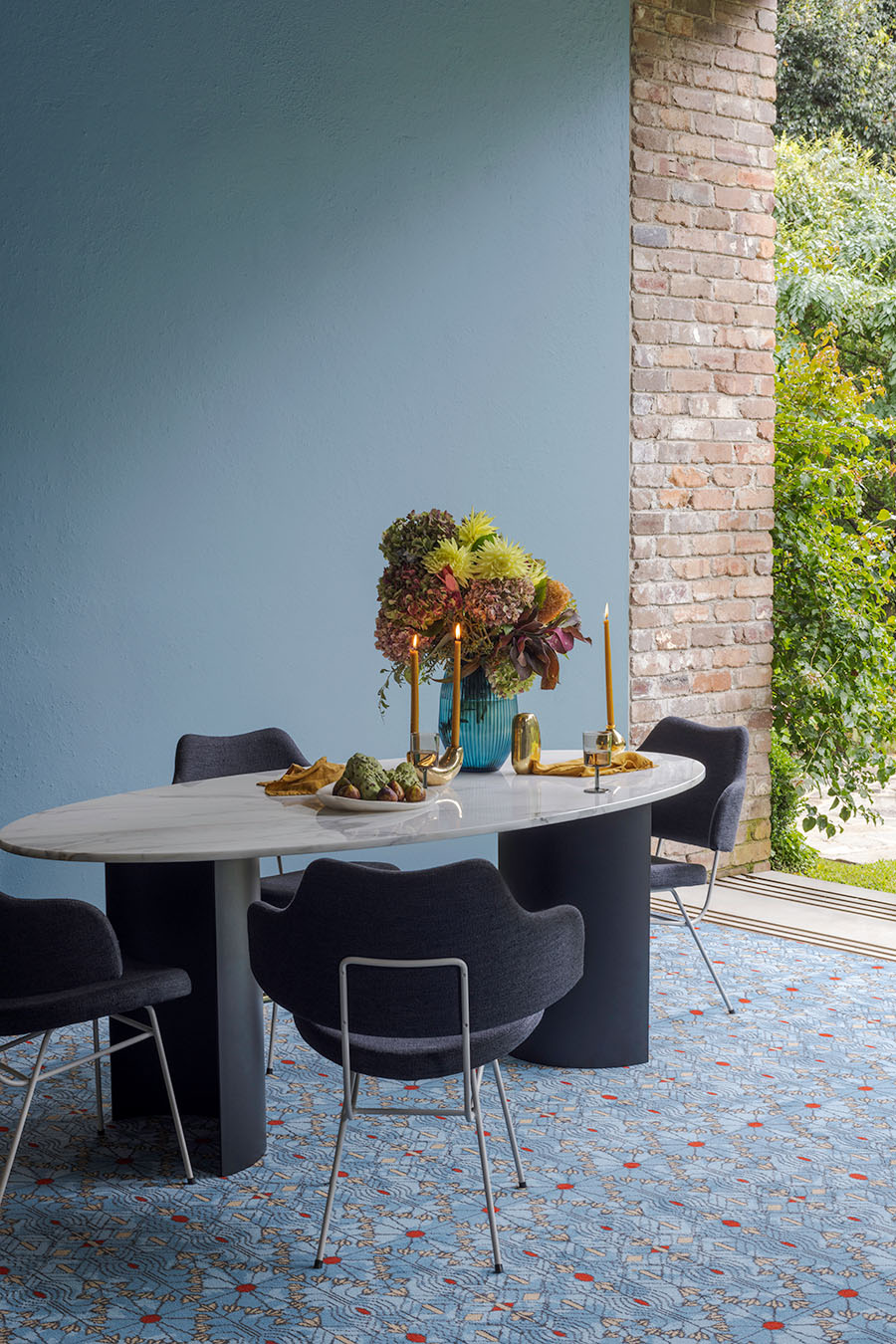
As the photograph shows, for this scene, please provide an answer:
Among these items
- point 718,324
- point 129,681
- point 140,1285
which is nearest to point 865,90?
point 718,324

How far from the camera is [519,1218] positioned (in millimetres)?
2754

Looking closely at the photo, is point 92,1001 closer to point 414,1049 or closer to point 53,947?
A: point 53,947

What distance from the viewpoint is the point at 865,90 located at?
12383 mm

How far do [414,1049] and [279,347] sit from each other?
8.73 ft

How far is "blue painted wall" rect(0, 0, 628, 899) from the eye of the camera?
4.03m

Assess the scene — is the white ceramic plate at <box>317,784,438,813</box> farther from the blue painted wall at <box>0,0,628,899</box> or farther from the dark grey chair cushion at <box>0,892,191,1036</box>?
the blue painted wall at <box>0,0,628,899</box>

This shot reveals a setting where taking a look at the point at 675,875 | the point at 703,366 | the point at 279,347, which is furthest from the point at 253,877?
the point at 703,366

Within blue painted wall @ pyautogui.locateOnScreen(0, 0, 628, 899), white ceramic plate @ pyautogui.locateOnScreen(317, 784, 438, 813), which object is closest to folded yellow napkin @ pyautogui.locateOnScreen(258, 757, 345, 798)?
white ceramic plate @ pyautogui.locateOnScreen(317, 784, 438, 813)

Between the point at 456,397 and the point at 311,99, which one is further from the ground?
the point at 311,99

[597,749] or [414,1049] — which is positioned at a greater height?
[597,749]

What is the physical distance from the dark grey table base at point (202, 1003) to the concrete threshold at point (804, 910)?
2429 millimetres

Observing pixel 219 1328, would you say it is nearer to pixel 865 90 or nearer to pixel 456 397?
pixel 456 397

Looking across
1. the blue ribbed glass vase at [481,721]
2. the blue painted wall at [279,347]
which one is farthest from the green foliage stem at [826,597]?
the blue ribbed glass vase at [481,721]

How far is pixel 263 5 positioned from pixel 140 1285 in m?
3.70
